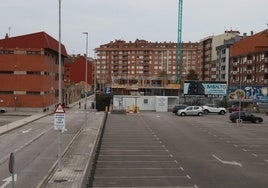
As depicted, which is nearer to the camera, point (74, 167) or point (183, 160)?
point (74, 167)

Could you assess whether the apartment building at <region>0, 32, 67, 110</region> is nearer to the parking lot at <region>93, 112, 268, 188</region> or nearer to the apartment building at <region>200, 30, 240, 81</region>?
the parking lot at <region>93, 112, 268, 188</region>

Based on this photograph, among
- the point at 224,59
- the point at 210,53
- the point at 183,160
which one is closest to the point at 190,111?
the point at 183,160

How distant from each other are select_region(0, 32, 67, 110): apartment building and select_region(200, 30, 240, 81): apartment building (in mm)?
83339

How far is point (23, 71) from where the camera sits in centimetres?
7369

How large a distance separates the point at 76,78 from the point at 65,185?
132750 mm

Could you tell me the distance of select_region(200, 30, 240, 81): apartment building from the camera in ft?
497

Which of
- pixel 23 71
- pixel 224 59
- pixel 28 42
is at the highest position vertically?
pixel 224 59

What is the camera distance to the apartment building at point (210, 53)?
151 metres

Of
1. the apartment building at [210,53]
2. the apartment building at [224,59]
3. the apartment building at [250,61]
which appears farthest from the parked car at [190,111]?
the apartment building at [210,53]

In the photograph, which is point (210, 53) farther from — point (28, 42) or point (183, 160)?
point (183, 160)

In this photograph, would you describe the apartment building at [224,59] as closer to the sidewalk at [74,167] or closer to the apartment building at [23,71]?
the apartment building at [23,71]

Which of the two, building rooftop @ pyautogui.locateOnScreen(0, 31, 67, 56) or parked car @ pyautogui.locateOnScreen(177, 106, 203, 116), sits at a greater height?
building rooftop @ pyautogui.locateOnScreen(0, 31, 67, 56)

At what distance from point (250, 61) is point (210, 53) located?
159ft

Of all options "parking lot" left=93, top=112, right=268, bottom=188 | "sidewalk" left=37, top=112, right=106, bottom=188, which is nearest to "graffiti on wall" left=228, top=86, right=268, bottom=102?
"parking lot" left=93, top=112, right=268, bottom=188
